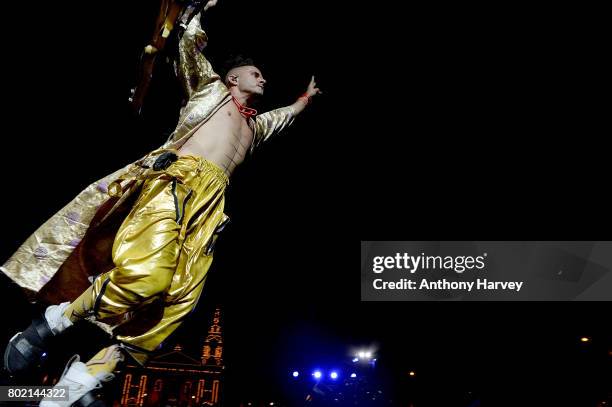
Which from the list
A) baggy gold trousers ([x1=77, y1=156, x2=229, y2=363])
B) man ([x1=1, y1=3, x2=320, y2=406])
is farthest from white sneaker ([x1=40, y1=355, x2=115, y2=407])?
baggy gold trousers ([x1=77, y1=156, x2=229, y2=363])

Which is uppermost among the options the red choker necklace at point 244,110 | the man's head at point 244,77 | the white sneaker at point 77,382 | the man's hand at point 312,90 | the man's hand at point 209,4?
the man's hand at point 312,90

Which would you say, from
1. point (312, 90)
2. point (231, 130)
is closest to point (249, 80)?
point (231, 130)

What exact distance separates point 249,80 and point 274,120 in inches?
15.4

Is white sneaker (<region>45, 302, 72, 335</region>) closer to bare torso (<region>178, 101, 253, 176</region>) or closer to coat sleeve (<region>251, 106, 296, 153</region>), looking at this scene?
bare torso (<region>178, 101, 253, 176</region>)

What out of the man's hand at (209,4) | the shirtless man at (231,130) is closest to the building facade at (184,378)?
the shirtless man at (231,130)

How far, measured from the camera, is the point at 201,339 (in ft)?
135

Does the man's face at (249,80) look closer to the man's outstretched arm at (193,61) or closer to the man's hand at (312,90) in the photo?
the man's outstretched arm at (193,61)

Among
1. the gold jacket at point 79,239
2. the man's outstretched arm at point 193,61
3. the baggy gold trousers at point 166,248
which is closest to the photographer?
the baggy gold trousers at point 166,248

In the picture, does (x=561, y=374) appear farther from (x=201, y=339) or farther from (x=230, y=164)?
(x=201, y=339)

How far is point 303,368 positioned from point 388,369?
424 centimetres

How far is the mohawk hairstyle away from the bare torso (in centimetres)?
48

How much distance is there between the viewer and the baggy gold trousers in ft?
5.96

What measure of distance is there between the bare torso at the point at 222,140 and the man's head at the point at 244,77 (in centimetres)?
23

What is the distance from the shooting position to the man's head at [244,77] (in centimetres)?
297
